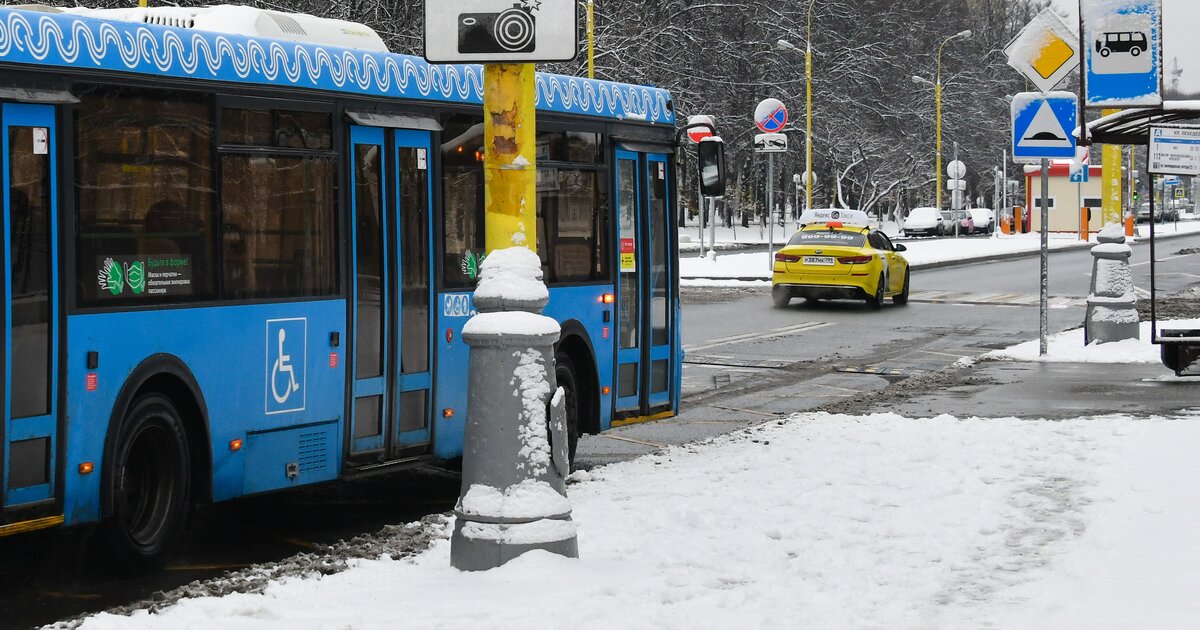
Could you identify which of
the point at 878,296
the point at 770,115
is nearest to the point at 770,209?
the point at 770,115

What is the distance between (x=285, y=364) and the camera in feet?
30.1

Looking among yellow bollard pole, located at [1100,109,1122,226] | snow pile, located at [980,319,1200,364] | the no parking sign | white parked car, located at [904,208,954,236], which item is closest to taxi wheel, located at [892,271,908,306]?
the no parking sign

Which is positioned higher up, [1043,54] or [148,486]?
[1043,54]

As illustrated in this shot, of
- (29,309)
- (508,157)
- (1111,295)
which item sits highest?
(508,157)

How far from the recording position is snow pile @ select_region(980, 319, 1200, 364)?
18.9 meters

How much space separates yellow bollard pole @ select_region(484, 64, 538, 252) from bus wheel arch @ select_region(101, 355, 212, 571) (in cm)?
188

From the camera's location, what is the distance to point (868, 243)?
98.3 feet

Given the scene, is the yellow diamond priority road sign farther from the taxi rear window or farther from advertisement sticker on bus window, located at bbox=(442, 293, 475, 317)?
the taxi rear window

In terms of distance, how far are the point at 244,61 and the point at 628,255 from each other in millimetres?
4193

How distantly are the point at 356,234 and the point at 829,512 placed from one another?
9.73 feet

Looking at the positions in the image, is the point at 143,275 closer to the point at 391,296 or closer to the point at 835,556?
the point at 391,296

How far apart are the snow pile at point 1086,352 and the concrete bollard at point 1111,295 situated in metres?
0.16

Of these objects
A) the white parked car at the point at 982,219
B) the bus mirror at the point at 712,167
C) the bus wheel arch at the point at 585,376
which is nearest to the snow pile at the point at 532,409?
the bus wheel arch at the point at 585,376

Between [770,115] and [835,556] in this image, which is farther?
[770,115]
